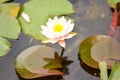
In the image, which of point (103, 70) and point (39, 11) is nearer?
point (103, 70)

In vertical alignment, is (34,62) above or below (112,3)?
below

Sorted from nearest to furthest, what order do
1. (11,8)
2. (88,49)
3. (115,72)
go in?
(115,72), (88,49), (11,8)

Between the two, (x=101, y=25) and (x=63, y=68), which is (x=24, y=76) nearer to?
(x=63, y=68)

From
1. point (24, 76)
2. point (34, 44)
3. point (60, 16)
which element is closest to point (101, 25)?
point (60, 16)

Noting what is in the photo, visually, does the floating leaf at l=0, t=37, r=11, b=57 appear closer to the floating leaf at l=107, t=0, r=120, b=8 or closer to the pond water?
the pond water

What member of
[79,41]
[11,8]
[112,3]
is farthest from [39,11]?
[112,3]

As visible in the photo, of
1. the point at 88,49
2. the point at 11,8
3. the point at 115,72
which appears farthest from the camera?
the point at 11,8

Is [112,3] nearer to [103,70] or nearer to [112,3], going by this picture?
[112,3]
